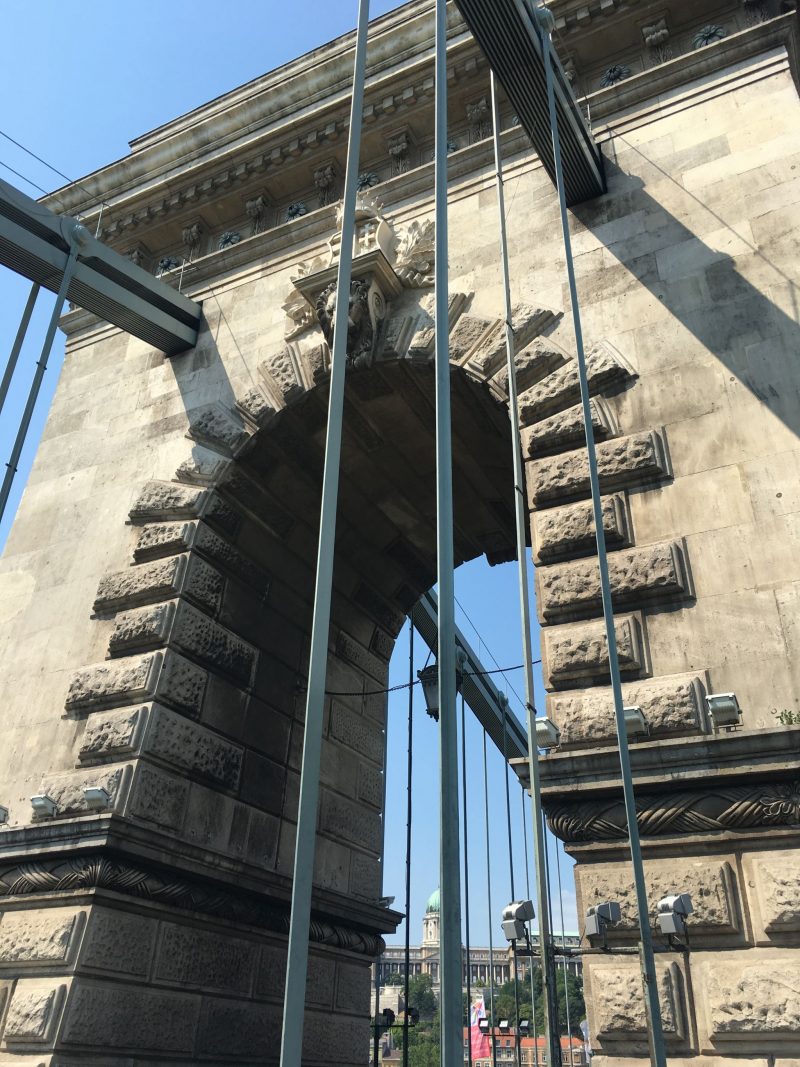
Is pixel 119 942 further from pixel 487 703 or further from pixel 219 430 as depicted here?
pixel 487 703

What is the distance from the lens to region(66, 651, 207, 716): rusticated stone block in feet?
36.0

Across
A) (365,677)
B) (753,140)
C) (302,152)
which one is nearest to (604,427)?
(753,140)

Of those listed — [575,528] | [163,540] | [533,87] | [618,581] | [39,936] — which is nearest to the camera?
[618,581]

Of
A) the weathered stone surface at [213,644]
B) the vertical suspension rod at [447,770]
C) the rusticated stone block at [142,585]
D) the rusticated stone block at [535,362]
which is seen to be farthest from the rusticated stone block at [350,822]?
the vertical suspension rod at [447,770]

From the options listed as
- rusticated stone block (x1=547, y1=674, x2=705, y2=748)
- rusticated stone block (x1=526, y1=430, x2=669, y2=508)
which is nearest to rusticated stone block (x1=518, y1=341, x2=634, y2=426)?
rusticated stone block (x1=526, y1=430, x2=669, y2=508)

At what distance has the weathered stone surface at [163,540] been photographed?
39.6ft

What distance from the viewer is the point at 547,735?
315 inches

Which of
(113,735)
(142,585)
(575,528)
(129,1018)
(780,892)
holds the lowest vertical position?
(129,1018)

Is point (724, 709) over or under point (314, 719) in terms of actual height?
over

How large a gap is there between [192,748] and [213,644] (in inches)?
55.8

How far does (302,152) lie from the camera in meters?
15.0

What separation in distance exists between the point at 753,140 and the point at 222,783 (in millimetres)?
10231

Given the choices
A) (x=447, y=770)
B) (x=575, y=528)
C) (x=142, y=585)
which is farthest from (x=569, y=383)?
(x=447, y=770)

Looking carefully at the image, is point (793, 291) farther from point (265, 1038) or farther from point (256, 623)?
point (265, 1038)
